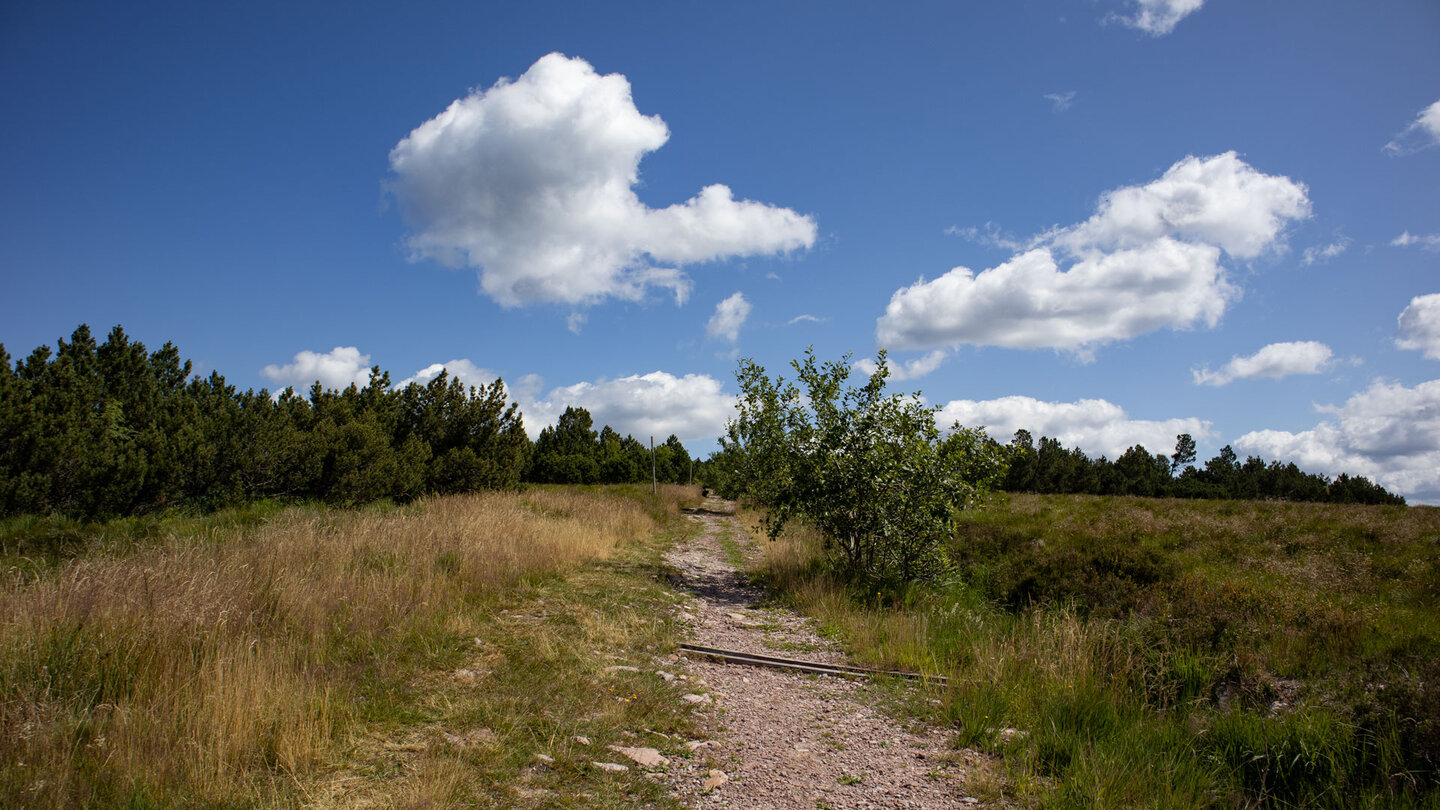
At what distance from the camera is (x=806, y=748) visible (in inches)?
182

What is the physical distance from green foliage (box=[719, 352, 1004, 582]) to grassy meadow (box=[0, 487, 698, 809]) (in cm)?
449

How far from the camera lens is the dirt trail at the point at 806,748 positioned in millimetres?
3881

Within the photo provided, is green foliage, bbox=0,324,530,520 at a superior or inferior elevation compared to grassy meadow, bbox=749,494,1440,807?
superior

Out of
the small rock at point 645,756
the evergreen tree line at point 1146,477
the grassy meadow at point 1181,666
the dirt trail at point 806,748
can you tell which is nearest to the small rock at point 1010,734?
the grassy meadow at point 1181,666

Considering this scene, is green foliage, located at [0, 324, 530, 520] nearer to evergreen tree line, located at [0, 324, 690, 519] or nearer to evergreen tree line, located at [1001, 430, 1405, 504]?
evergreen tree line, located at [0, 324, 690, 519]

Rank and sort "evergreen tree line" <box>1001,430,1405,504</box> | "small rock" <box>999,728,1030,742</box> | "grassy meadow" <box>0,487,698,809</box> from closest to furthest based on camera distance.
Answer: "grassy meadow" <box>0,487,698,809</box>, "small rock" <box>999,728,1030,742</box>, "evergreen tree line" <box>1001,430,1405,504</box>

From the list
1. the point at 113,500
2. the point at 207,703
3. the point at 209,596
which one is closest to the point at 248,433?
the point at 113,500

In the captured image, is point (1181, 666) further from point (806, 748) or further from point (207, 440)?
point (207, 440)

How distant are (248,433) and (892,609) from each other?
14.0 meters

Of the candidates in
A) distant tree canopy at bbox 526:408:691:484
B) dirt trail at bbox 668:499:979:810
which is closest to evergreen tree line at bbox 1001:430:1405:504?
distant tree canopy at bbox 526:408:691:484

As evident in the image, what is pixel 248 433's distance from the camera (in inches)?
535

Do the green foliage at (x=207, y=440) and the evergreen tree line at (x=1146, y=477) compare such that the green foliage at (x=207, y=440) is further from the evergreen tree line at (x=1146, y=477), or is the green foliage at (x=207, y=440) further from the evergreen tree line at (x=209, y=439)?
the evergreen tree line at (x=1146, y=477)

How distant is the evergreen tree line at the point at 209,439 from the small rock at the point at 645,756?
10.9 m

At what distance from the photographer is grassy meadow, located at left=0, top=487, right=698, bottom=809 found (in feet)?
10.8
